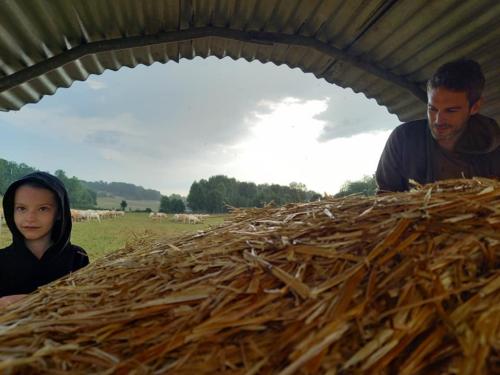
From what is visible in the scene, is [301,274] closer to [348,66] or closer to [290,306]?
[290,306]

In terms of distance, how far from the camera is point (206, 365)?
690mm

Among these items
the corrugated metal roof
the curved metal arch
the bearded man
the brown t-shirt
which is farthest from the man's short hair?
the curved metal arch

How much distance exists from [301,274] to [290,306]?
4.2 inches

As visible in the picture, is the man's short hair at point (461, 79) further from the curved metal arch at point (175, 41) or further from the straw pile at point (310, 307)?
the straw pile at point (310, 307)

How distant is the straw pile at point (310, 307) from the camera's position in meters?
0.66

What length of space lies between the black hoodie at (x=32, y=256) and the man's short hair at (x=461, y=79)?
3125 mm

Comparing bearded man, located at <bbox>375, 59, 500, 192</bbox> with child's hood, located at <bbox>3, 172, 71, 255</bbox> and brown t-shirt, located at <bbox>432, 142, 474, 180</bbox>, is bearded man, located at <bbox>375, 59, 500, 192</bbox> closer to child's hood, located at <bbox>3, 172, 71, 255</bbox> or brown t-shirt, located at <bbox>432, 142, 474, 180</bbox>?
brown t-shirt, located at <bbox>432, 142, 474, 180</bbox>

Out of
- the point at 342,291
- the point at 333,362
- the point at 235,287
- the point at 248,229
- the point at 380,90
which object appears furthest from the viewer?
the point at 380,90

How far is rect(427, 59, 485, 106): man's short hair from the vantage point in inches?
91.3

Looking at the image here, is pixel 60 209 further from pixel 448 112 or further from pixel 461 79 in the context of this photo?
pixel 461 79

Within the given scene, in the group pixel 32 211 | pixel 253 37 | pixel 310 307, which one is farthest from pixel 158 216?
pixel 310 307

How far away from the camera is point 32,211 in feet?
7.50

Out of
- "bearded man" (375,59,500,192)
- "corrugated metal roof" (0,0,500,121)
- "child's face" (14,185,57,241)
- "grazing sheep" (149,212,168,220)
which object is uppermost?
"corrugated metal roof" (0,0,500,121)

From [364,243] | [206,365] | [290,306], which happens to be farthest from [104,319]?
[364,243]
